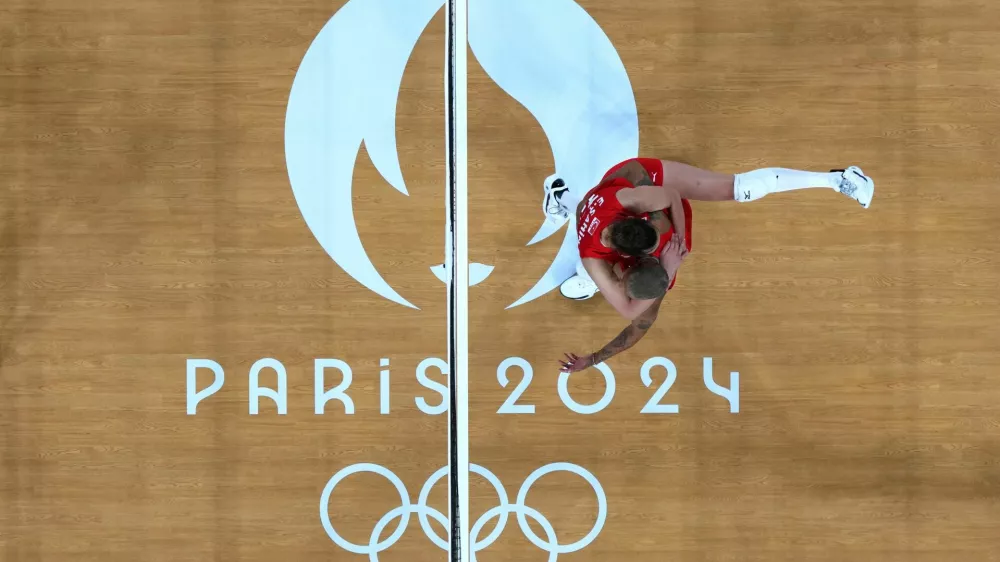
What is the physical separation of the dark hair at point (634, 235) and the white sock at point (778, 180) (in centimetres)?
95

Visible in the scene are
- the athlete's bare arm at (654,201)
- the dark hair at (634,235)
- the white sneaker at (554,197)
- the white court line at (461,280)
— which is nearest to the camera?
the white court line at (461,280)

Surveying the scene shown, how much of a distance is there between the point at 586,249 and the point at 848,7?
2.38 m

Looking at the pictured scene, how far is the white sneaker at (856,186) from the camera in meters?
4.14

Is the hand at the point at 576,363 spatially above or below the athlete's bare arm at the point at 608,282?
below

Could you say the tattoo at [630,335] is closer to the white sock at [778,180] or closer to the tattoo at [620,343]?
the tattoo at [620,343]

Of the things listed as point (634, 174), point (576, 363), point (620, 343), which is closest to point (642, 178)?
point (634, 174)

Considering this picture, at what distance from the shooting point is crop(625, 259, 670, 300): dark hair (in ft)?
11.8

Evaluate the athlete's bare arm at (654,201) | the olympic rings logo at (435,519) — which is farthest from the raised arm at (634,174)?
the olympic rings logo at (435,519)

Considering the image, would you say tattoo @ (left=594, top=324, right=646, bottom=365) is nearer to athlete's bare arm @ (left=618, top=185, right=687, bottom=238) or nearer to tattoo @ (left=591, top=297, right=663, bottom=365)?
tattoo @ (left=591, top=297, right=663, bottom=365)

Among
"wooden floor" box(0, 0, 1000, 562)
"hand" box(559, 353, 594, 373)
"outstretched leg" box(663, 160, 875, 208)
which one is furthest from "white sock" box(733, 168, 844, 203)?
"hand" box(559, 353, 594, 373)

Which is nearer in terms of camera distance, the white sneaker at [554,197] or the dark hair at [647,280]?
the dark hair at [647,280]

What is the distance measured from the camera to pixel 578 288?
170 inches

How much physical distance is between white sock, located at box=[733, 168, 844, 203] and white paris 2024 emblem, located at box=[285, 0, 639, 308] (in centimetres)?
69

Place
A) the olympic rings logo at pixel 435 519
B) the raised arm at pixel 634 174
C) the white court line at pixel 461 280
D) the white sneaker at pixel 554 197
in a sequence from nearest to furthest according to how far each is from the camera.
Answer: the white court line at pixel 461 280, the raised arm at pixel 634 174, the white sneaker at pixel 554 197, the olympic rings logo at pixel 435 519
